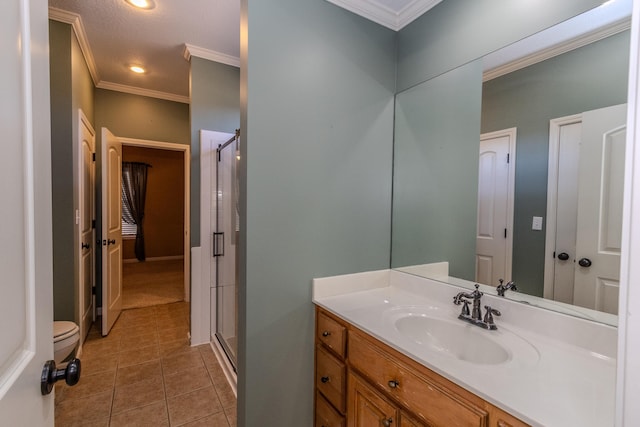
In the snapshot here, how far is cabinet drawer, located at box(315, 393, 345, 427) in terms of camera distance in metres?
1.37

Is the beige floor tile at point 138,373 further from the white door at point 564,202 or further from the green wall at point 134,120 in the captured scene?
the white door at point 564,202

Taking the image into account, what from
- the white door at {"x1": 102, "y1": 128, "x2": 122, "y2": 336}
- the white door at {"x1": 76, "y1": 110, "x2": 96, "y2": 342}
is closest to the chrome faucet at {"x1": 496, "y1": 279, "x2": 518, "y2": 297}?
the white door at {"x1": 76, "y1": 110, "x2": 96, "y2": 342}

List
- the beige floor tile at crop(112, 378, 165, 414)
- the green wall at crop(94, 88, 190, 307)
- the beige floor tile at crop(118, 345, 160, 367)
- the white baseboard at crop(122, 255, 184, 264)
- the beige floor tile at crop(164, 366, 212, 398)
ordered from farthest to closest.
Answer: the white baseboard at crop(122, 255, 184, 264), the green wall at crop(94, 88, 190, 307), the beige floor tile at crop(118, 345, 160, 367), the beige floor tile at crop(164, 366, 212, 398), the beige floor tile at crop(112, 378, 165, 414)

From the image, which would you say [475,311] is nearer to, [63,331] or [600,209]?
[600,209]

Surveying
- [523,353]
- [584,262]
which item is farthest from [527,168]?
[523,353]

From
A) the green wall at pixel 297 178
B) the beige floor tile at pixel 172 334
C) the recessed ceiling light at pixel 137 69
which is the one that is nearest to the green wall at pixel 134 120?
the recessed ceiling light at pixel 137 69

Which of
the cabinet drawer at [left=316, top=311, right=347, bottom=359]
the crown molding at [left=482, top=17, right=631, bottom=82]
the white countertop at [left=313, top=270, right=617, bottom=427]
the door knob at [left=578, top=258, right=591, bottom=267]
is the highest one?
the crown molding at [left=482, top=17, right=631, bottom=82]

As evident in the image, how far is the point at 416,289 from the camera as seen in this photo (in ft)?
5.47

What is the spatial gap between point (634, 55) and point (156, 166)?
24.2 ft

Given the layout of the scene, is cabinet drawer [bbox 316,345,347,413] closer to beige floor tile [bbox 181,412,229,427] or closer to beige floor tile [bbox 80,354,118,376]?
beige floor tile [bbox 181,412,229,427]

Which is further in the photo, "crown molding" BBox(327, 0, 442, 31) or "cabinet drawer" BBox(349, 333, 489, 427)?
"crown molding" BBox(327, 0, 442, 31)

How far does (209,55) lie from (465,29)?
2.15 m

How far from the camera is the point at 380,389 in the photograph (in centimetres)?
114

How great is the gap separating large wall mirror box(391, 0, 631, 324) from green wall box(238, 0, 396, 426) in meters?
0.31
